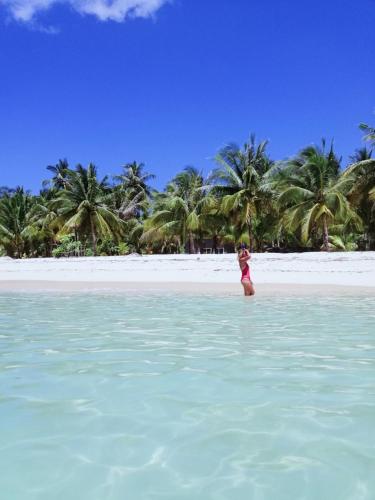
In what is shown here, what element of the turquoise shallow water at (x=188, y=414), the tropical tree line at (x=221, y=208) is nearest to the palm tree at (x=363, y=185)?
the tropical tree line at (x=221, y=208)

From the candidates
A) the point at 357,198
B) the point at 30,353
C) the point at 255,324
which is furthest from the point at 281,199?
the point at 30,353

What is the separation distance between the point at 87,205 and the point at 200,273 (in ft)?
54.4

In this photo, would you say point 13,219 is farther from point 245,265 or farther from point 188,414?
point 188,414

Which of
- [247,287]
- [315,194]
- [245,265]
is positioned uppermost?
[315,194]

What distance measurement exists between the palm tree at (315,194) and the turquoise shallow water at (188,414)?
64.4 feet

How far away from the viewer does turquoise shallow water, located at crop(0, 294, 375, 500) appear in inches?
92.7

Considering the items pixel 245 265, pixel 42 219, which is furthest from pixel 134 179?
pixel 245 265

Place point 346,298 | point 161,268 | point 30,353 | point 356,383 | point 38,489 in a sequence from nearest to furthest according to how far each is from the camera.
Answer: point 38,489, point 356,383, point 30,353, point 346,298, point 161,268

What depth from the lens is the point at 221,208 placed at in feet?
94.1

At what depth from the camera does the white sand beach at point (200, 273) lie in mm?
16641

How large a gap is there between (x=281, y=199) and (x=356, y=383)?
2326cm

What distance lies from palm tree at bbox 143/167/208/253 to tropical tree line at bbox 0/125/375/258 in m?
0.07

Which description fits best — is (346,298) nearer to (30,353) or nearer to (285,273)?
(285,273)

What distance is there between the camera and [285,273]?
61.6 ft
